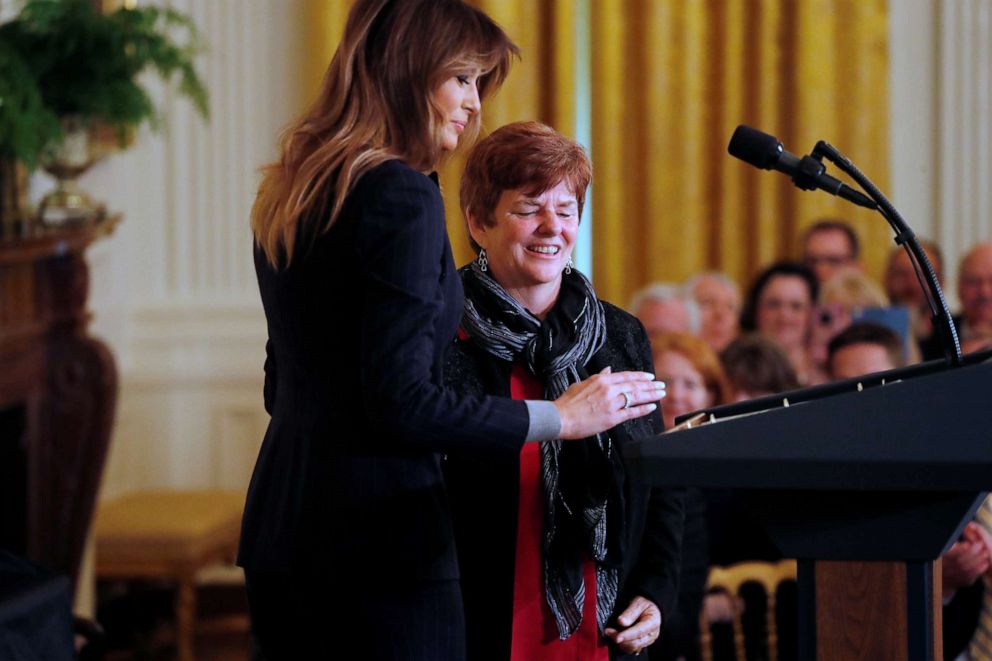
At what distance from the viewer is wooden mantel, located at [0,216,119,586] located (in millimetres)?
4172

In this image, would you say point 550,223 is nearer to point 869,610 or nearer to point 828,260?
point 869,610

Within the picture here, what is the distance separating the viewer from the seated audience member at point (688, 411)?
301 centimetres

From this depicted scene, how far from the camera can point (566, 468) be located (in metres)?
2.04

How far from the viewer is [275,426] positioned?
1.82 m

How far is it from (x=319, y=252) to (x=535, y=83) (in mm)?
4600

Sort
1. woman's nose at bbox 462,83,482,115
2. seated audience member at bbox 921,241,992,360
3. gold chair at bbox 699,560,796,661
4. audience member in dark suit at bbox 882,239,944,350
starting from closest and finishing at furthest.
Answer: woman's nose at bbox 462,83,482,115, gold chair at bbox 699,560,796,661, seated audience member at bbox 921,241,992,360, audience member in dark suit at bbox 882,239,944,350

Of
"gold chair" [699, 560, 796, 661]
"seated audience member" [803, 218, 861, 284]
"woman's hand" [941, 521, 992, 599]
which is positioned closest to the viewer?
"woman's hand" [941, 521, 992, 599]

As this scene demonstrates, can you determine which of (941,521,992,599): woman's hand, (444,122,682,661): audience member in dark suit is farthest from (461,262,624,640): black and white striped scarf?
(941,521,992,599): woman's hand

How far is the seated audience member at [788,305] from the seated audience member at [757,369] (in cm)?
113

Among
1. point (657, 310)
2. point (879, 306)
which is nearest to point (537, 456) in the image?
point (657, 310)

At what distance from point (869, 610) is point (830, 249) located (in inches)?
173

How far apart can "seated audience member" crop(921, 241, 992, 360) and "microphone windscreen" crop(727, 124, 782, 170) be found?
3694mm

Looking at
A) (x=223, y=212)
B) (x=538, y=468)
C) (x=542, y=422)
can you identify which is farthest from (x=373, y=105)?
(x=223, y=212)

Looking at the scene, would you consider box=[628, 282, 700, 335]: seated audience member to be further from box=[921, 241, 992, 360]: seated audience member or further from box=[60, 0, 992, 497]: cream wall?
box=[60, 0, 992, 497]: cream wall
